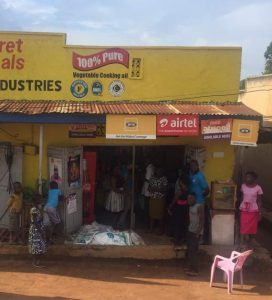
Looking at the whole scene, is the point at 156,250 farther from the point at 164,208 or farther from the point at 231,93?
the point at 231,93

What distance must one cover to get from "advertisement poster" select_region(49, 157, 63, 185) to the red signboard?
223 cm

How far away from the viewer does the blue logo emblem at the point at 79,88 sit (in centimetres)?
1118

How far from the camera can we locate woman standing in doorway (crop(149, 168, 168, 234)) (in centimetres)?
1091

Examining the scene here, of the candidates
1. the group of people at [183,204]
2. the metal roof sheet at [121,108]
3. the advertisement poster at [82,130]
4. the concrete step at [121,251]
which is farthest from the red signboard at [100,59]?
the concrete step at [121,251]

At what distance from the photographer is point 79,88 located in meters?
11.2

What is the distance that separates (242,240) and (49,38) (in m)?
6.31

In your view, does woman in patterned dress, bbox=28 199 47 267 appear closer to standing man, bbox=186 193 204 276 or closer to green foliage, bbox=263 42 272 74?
standing man, bbox=186 193 204 276

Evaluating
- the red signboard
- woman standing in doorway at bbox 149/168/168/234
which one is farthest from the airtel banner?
the red signboard

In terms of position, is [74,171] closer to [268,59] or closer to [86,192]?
[86,192]

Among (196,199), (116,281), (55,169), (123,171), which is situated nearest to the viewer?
(116,281)

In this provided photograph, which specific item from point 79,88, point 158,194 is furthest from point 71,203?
point 79,88

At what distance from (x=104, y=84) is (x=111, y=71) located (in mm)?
350

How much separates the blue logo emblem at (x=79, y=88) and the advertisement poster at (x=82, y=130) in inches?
29.1

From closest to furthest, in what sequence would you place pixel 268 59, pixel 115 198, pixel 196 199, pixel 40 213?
pixel 40 213, pixel 196 199, pixel 115 198, pixel 268 59
